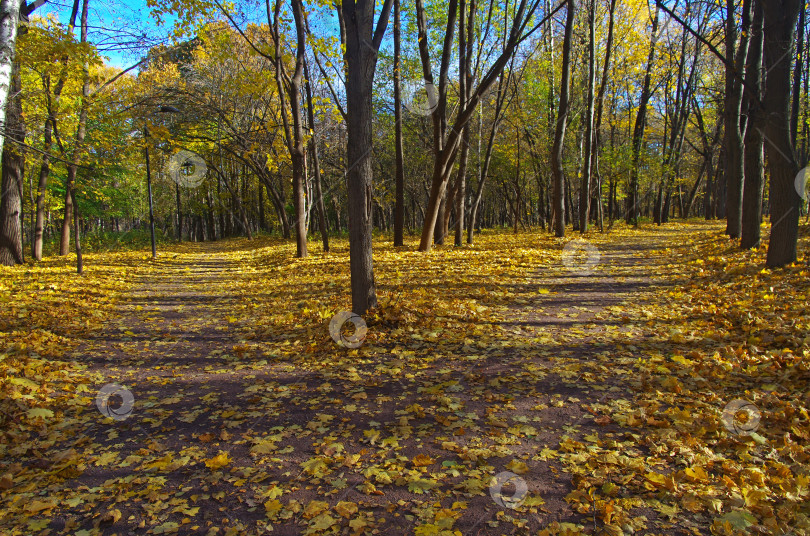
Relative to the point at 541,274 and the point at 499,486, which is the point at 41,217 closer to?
the point at 541,274

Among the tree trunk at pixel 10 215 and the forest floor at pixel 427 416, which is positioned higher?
the tree trunk at pixel 10 215

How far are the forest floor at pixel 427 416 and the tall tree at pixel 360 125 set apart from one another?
0.65 m

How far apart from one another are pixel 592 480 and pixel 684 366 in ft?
7.63

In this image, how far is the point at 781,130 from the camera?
23.0 ft

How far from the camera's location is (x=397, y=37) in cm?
1378

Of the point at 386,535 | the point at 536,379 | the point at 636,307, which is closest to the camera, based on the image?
the point at 386,535

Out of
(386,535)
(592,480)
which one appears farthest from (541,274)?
(386,535)

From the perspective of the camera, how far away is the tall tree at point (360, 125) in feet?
18.7

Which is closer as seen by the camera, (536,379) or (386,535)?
(386,535)

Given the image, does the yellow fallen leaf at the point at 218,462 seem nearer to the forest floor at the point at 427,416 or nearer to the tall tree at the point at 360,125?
the forest floor at the point at 427,416

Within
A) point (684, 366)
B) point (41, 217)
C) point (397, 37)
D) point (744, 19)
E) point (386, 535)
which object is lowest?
point (386, 535)

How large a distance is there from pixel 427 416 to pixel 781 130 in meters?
7.48

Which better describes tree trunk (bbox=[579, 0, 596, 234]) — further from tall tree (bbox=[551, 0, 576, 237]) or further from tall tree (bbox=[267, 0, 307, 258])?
tall tree (bbox=[267, 0, 307, 258])

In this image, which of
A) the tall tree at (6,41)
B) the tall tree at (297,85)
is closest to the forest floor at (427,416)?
the tall tree at (6,41)
